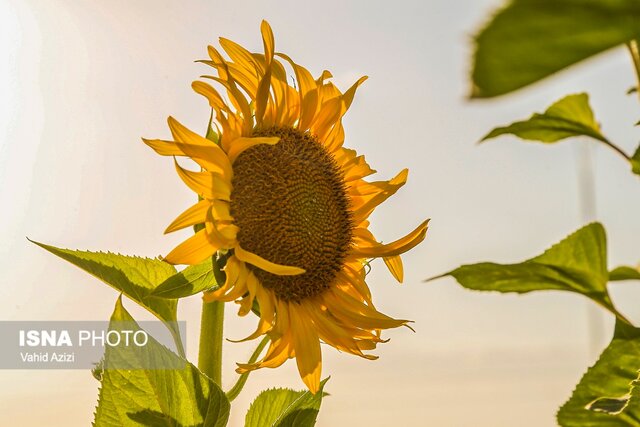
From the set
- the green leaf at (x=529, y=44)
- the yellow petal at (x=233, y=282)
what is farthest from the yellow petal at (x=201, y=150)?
the green leaf at (x=529, y=44)

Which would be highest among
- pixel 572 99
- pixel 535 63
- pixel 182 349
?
pixel 572 99


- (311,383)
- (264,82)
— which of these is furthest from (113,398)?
(264,82)

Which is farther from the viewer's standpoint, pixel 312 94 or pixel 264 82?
pixel 312 94

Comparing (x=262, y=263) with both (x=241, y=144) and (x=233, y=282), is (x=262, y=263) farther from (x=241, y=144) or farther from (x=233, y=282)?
(x=241, y=144)

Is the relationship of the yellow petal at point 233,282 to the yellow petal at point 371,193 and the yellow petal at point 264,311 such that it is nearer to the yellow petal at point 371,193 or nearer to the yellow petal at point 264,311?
the yellow petal at point 264,311

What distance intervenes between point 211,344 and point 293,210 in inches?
7.6

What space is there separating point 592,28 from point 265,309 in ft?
2.26

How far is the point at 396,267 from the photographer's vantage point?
108cm

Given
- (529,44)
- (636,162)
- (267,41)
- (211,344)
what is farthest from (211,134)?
(529,44)

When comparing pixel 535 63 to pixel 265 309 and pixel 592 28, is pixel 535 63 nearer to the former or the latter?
pixel 592 28

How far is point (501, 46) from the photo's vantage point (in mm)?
173

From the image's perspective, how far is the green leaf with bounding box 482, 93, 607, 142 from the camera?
79cm

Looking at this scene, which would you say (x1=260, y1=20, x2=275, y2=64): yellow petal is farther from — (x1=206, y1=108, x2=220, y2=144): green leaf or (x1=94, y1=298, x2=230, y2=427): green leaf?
(x1=94, y1=298, x2=230, y2=427): green leaf

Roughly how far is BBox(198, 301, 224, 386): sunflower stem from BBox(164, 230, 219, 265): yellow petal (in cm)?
8
